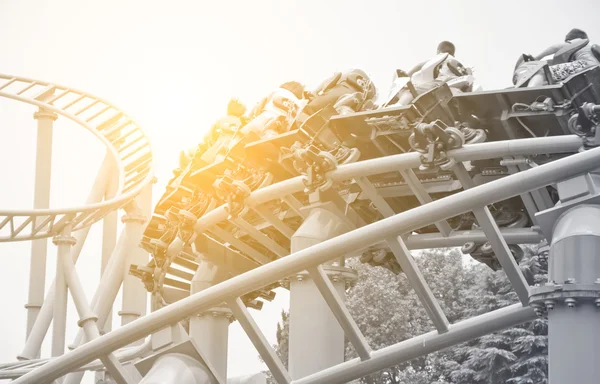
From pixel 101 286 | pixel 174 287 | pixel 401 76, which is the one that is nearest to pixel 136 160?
pixel 101 286

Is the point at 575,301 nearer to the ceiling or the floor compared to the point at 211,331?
nearer to the ceiling

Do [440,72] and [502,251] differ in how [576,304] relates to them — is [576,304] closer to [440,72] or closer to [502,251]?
[502,251]

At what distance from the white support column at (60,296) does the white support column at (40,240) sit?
4.40ft

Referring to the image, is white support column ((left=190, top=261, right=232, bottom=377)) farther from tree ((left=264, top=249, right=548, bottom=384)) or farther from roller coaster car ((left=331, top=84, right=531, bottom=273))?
tree ((left=264, top=249, right=548, bottom=384))

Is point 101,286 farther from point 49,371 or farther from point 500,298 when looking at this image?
point 500,298

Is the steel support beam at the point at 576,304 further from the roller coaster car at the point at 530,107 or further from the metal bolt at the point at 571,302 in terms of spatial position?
the roller coaster car at the point at 530,107

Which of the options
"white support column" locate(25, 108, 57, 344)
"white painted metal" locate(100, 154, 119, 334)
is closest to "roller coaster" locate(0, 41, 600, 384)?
"white support column" locate(25, 108, 57, 344)

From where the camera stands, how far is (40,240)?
15.3m

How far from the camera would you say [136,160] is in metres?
16.2

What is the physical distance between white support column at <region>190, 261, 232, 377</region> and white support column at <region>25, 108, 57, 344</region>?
21.2 ft

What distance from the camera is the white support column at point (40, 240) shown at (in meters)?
15.3

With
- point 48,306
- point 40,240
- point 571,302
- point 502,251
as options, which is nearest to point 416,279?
point 502,251

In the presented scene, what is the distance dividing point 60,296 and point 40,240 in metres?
1.67

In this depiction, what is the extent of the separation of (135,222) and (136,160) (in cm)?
140
